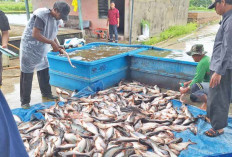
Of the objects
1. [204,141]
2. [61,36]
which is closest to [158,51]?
[204,141]

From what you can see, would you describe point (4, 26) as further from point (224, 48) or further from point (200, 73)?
point (224, 48)

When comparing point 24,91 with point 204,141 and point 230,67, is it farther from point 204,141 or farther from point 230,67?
point 230,67

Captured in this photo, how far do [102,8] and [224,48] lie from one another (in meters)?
11.3

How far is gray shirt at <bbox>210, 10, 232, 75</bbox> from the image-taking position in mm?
2889

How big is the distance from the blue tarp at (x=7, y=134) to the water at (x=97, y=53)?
16.5 ft

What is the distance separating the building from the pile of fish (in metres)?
8.31

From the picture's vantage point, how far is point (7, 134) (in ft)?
3.82

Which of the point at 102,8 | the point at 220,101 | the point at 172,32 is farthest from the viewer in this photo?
the point at 172,32

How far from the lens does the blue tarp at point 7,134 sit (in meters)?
1.13

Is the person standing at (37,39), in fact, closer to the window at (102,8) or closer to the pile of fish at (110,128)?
the pile of fish at (110,128)

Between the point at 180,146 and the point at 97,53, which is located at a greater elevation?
the point at 97,53

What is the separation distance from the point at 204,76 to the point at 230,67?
1666 millimetres

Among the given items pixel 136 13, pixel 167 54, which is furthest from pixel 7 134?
pixel 136 13

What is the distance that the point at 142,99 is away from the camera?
515cm
